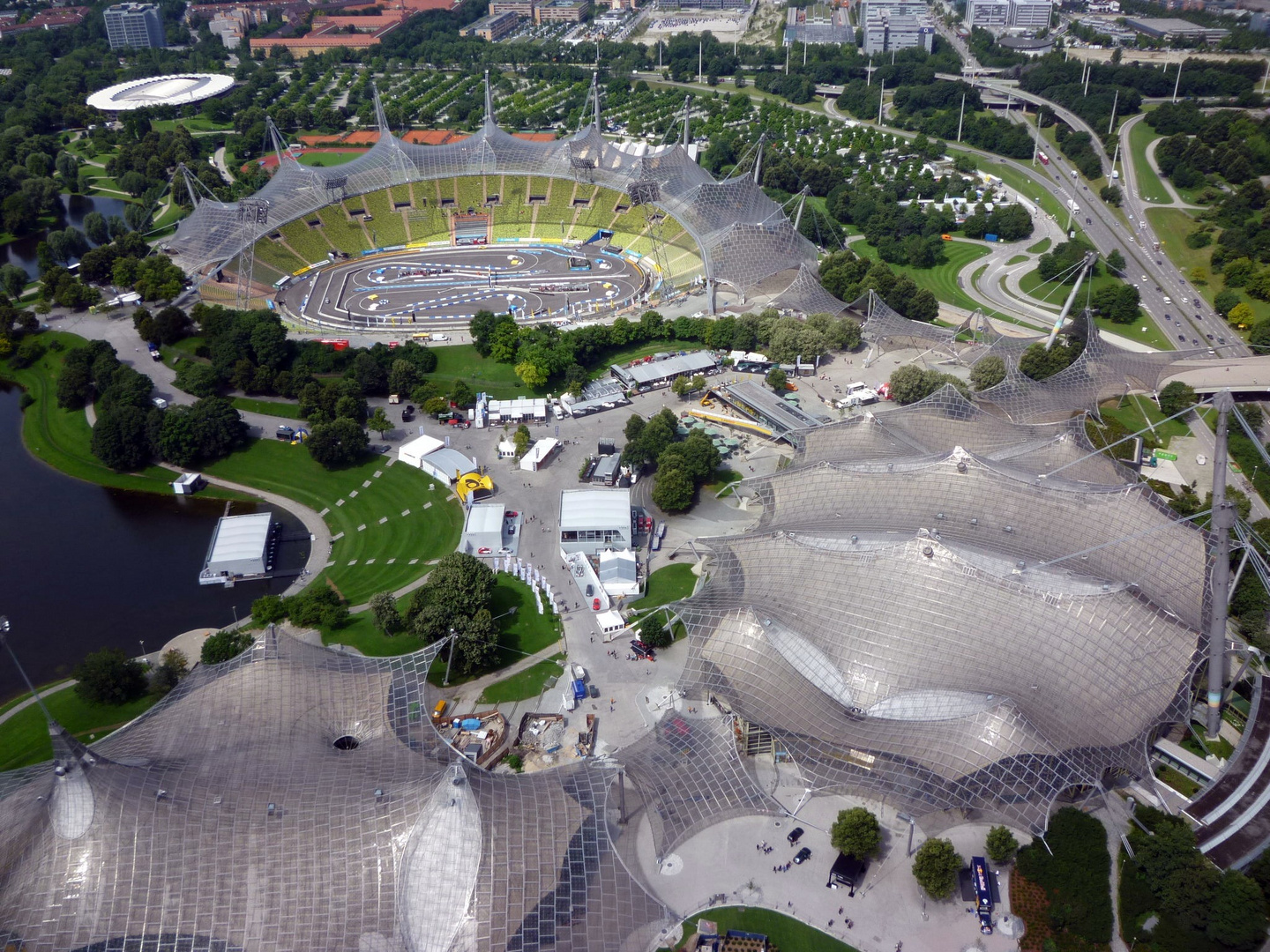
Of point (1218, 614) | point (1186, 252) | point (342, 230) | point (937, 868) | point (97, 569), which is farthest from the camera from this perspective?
point (342, 230)

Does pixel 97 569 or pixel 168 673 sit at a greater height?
pixel 168 673

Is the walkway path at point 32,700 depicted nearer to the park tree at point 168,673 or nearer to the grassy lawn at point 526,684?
the park tree at point 168,673

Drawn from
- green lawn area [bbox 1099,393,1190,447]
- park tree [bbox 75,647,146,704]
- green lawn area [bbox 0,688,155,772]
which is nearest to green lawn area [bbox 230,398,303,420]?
park tree [bbox 75,647,146,704]

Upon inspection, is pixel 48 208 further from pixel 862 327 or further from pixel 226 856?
pixel 226 856

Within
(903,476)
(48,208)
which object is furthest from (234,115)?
(903,476)

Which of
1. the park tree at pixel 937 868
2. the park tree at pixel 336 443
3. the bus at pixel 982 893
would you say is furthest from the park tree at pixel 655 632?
the park tree at pixel 336 443

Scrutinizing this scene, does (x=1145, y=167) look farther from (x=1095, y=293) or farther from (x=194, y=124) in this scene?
(x=194, y=124)

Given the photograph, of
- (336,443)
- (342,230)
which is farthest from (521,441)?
(342,230)
